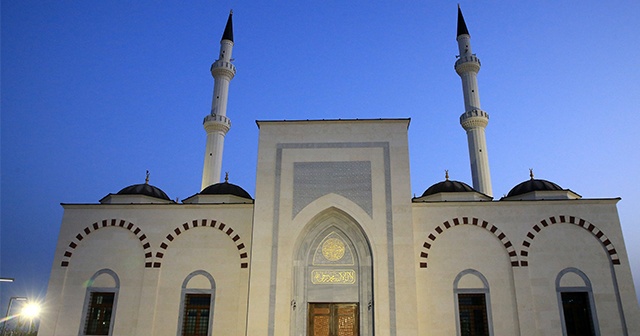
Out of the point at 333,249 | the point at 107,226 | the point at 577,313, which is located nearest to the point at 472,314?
the point at 577,313

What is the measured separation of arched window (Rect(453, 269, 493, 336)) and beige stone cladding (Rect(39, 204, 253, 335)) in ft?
18.8

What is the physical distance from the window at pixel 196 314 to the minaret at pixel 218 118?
808cm

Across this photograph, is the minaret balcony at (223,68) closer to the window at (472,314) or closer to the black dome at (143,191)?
the black dome at (143,191)

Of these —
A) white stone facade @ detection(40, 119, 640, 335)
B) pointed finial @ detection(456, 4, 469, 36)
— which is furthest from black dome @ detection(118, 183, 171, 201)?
pointed finial @ detection(456, 4, 469, 36)

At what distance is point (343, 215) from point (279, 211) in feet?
5.62

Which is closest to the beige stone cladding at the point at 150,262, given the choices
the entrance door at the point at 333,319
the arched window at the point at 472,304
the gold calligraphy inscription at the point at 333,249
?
the entrance door at the point at 333,319

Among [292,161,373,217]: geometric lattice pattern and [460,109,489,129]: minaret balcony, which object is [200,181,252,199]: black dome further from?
[460,109,489,129]: minaret balcony

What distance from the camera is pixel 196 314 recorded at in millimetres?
11586

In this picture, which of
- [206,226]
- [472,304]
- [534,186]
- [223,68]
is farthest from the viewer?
[223,68]

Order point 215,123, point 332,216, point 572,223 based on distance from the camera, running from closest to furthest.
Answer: point 332,216
point 572,223
point 215,123

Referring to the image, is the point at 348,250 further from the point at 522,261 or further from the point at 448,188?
the point at 448,188

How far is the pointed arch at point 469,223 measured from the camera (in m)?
11.4

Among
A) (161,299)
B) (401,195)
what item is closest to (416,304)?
(401,195)

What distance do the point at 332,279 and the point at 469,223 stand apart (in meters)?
4.16
